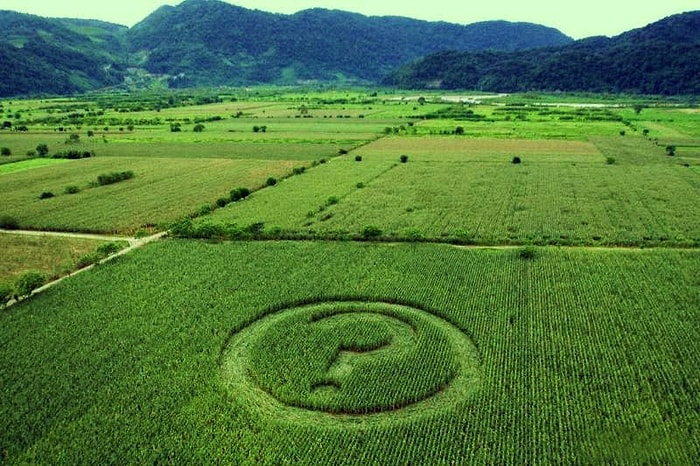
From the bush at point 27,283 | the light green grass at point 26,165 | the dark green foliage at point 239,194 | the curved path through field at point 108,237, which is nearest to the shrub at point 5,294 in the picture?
the bush at point 27,283

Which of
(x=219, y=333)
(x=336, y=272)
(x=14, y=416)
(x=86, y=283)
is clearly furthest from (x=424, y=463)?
(x=86, y=283)

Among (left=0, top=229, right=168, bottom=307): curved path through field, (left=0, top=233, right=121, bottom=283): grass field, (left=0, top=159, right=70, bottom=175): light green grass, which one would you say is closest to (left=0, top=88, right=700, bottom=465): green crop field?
(left=0, top=233, right=121, bottom=283): grass field

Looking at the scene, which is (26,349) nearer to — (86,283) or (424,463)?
(86,283)

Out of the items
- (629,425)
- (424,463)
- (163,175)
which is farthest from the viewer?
(163,175)

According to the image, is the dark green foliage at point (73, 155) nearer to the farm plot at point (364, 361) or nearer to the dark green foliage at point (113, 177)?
the dark green foliage at point (113, 177)

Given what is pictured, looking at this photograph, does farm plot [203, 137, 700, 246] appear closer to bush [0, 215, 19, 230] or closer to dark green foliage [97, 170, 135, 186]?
bush [0, 215, 19, 230]

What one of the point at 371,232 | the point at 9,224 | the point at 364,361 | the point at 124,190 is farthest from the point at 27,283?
the point at 124,190
